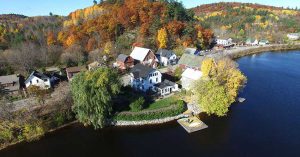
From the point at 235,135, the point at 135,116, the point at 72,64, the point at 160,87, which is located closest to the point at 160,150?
the point at 135,116

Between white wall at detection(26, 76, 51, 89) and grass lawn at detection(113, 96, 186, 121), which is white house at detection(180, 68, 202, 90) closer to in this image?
grass lawn at detection(113, 96, 186, 121)

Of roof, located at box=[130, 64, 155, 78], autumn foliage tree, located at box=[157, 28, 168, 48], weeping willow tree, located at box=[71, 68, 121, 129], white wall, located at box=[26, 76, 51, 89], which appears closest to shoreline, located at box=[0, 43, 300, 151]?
weeping willow tree, located at box=[71, 68, 121, 129]

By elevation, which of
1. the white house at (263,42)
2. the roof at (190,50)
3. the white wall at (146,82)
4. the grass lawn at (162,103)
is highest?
the white house at (263,42)

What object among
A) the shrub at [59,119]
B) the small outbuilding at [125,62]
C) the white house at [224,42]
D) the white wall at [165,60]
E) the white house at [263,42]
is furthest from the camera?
the white house at [263,42]

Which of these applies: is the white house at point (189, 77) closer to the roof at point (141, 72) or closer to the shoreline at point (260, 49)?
the roof at point (141, 72)

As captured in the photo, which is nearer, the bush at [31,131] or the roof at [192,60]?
the bush at [31,131]

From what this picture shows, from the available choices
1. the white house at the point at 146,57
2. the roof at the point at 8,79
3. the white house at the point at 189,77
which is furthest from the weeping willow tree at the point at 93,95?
the white house at the point at 146,57

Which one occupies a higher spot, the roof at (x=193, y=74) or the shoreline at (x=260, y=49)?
the shoreline at (x=260, y=49)
